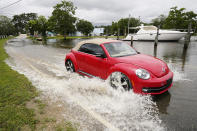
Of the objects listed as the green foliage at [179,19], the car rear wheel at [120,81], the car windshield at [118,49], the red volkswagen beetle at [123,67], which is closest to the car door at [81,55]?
the red volkswagen beetle at [123,67]

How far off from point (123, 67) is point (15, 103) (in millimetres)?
3021

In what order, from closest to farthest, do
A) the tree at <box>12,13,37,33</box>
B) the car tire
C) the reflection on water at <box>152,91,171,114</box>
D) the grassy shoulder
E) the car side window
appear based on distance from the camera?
the grassy shoulder
the reflection on water at <box>152,91,171,114</box>
the car side window
the car tire
the tree at <box>12,13,37,33</box>

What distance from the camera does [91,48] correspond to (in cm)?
503

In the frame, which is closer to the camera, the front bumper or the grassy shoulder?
the grassy shoulder

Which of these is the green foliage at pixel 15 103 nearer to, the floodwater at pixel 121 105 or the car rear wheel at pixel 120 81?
the floodwater at pixel 121 105

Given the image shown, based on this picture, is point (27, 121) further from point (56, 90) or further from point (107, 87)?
point (107, 87)

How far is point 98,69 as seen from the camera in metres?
4.58

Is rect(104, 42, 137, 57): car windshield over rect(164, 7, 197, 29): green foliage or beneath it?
beneath

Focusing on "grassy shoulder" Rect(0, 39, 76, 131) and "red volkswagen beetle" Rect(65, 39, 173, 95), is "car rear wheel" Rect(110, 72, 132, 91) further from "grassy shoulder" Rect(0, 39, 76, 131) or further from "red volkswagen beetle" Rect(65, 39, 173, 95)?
"grassy shoulder" Rect(0, 39, 76, 131)

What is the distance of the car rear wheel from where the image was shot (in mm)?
3721

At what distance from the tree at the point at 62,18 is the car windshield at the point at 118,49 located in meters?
43.7

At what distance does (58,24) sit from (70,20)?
4220mm

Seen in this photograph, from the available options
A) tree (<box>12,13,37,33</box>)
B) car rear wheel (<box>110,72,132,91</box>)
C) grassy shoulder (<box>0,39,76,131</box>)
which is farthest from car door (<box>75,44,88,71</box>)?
tree (<box>12,13,37,33</box>)

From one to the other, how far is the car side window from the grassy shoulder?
7.35ft
